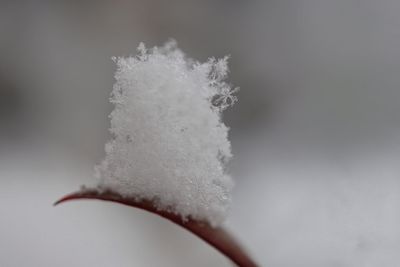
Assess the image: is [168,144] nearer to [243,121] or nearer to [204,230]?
[204,230]

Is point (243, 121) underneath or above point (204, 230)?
A: above

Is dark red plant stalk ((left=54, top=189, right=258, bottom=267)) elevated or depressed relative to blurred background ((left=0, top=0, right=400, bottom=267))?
depressed

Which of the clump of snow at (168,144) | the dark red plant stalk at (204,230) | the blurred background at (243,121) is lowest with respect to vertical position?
the dark red plant stalk at (204,230)

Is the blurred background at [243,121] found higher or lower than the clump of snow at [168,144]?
higher

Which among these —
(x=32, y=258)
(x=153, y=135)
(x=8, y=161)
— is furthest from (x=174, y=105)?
(x=8, y=161)

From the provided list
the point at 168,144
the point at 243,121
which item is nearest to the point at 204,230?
the point at 168,144

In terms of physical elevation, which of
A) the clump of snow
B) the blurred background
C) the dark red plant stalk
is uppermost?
the blurred background

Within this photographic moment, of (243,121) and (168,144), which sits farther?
(243,121)
